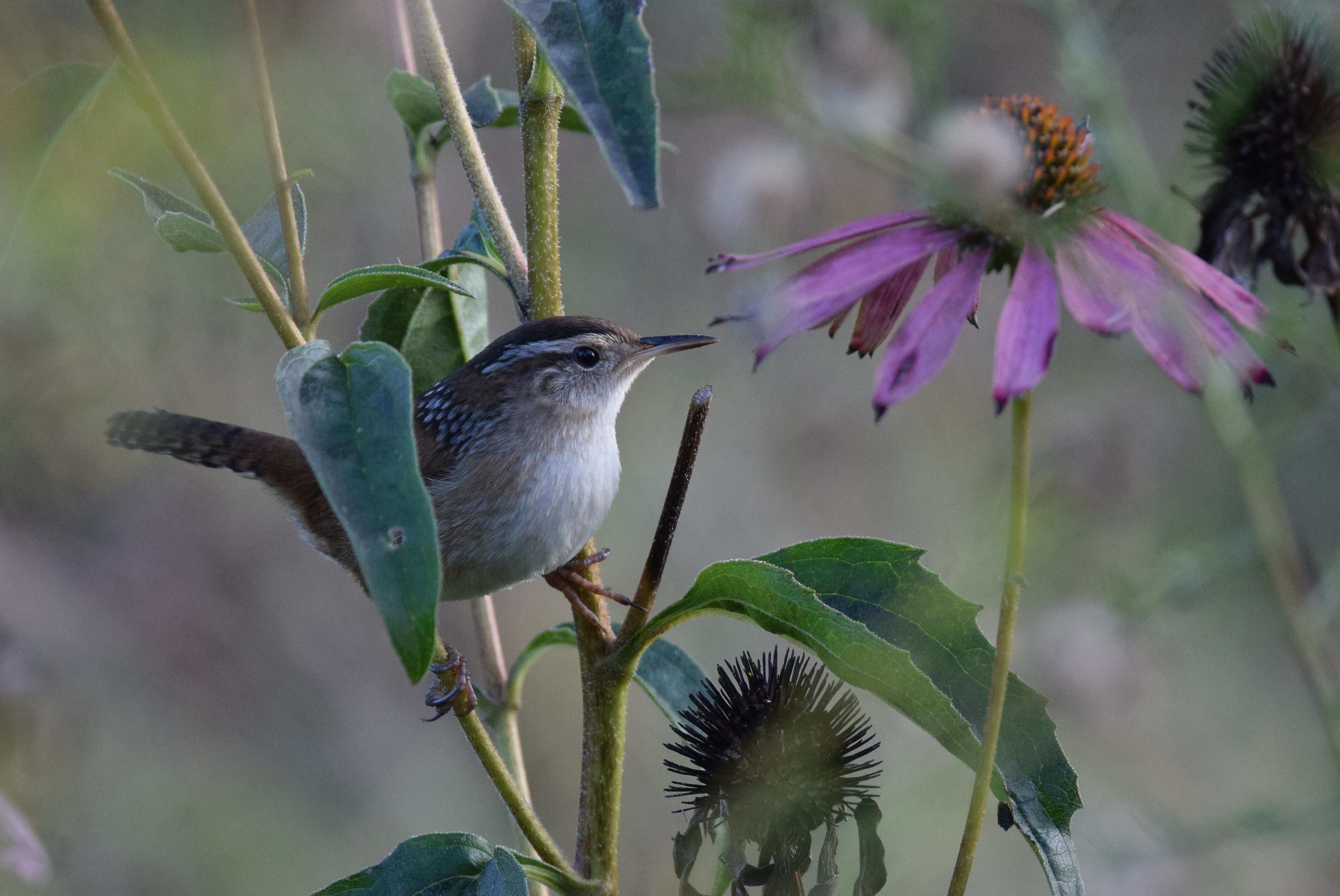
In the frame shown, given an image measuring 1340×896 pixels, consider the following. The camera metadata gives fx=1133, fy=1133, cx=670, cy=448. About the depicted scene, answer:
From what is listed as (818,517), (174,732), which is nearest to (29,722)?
(174,732)

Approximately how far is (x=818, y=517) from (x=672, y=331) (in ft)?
4.38

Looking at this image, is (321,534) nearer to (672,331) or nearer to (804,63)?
(804,63)

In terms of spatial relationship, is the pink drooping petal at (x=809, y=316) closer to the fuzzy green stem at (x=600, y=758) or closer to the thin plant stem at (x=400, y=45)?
the fuzzy green stem at (x=600, y=758)

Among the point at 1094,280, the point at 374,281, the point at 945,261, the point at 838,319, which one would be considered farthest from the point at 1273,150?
the point at 374,281

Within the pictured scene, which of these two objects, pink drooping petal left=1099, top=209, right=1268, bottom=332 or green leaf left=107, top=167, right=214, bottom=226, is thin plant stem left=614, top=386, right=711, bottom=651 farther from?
green leaf left=107, top=167, right=214, bottom=226

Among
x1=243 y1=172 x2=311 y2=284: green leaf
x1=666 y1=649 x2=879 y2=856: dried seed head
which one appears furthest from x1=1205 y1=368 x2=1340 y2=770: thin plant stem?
x1=243 y1=172 x2=311 y2=284: green leaf

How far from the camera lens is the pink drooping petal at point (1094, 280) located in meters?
1.14

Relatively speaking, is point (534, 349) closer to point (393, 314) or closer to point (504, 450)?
point (504, 450)

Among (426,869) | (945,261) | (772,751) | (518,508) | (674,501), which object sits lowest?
(426,869)

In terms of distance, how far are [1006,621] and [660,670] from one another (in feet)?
2.67

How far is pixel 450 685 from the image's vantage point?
5.60ft

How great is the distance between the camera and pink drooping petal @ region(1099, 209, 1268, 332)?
1266 mm

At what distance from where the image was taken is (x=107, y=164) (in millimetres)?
2707

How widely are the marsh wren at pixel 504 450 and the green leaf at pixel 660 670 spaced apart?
0.09 metres
